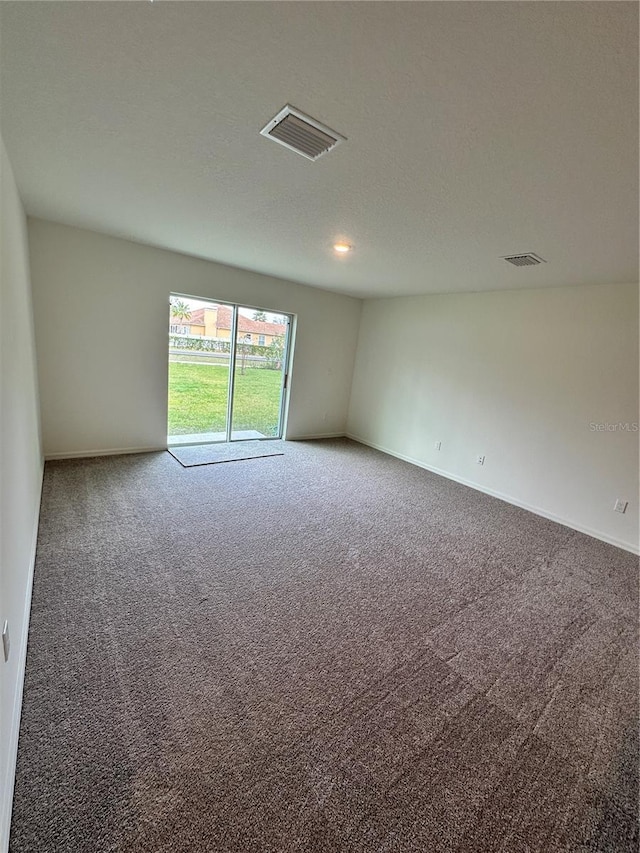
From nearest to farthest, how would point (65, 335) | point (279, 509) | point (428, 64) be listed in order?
point (428, 64) → point (279, 509) → point (65, 335)

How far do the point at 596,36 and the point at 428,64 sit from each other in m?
0.45

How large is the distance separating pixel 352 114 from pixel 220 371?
12.5ft

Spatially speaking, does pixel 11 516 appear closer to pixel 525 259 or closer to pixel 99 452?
pixel 99 452

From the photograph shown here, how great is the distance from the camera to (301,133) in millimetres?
1543

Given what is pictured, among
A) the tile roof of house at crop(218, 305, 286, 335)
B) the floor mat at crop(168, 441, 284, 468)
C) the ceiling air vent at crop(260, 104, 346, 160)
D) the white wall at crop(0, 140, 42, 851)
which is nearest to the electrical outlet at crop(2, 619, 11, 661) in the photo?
the white wall at crop(0, 140, 42, 851)

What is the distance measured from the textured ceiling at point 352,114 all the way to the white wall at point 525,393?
1121 millimetres

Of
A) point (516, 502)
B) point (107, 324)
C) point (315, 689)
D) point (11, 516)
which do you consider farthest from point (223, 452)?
point (516, 502)

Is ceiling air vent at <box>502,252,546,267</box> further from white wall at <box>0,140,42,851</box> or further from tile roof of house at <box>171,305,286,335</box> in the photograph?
white wall at <box>0,140,42,851</box>

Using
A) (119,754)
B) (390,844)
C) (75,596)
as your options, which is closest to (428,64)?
(390,844)

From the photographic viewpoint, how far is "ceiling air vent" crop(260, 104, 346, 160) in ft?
4.72

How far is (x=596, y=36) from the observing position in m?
0.96

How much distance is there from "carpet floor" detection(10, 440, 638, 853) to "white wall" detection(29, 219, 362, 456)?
108 cm

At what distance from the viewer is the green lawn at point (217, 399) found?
4.59 m

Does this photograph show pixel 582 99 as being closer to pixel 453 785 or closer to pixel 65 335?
pixel 453 785
